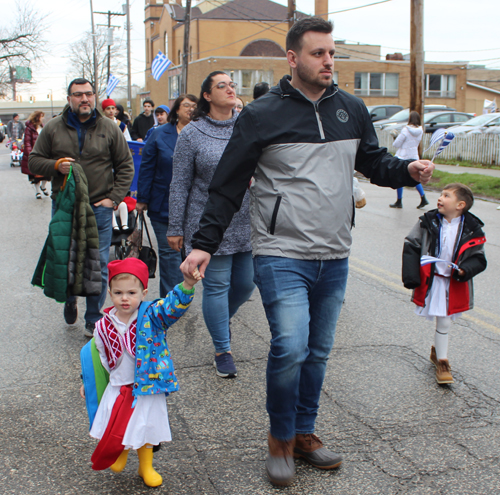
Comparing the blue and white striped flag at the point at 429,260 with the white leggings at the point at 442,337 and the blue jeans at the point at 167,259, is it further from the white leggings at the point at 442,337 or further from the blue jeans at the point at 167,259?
the blue jeans at the point at 167,259

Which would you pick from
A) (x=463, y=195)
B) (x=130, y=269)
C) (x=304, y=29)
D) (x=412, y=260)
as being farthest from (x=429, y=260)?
(x=130, y=269)

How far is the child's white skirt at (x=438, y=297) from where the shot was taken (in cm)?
417

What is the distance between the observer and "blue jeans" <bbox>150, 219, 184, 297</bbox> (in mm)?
5379

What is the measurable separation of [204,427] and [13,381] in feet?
4.86

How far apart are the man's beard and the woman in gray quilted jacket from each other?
1343 mm

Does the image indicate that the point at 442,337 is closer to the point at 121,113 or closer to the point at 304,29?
the point at 304,29

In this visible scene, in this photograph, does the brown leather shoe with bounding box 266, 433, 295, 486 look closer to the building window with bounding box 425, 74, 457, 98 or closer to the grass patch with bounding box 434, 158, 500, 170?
the grass patch with bounding box 434, 158, 500, 170

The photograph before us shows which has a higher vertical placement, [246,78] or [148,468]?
[246,78]

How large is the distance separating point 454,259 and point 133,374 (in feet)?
7.60

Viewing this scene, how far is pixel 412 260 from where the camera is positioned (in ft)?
13.6

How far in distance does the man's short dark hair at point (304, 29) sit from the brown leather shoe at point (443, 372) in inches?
90.8

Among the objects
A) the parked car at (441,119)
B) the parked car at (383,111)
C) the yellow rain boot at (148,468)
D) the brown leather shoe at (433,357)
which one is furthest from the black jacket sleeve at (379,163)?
the parked car at (383,111)

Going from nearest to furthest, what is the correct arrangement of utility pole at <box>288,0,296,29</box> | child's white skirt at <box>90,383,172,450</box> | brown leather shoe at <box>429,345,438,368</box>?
1. child's white skirt at <box>90,383,172,450</box>
2. brown leather shoe at <box>429,345,438,368</box>
3. utility pole at <box>288,0,296,29</box>

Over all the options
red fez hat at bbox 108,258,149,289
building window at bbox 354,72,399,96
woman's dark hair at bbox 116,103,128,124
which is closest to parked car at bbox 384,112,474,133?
woman's dark hair at bbox 116,103,128,124
